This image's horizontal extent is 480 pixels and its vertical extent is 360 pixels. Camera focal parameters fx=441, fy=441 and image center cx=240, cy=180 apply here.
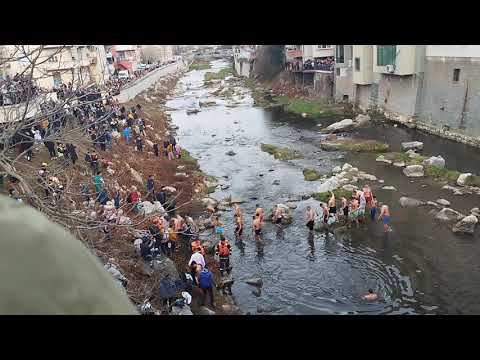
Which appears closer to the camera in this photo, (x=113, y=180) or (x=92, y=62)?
(x=113, y=180)

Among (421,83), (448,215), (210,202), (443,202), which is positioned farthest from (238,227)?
(421,83)

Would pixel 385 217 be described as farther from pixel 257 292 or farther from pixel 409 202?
pixel 257 292

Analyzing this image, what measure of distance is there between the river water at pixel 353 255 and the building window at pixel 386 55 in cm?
706

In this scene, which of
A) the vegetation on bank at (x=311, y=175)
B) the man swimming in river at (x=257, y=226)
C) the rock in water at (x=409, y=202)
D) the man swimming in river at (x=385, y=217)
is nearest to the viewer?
the man swimming in river at (x=385, y=217)

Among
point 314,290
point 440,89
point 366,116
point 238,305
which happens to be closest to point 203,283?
point 238,305

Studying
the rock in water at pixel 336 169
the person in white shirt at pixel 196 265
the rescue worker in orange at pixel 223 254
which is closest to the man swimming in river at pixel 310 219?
the rescue worker in orange at pixel 223 254

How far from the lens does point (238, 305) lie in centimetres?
1189

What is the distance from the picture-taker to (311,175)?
2152 centimetres

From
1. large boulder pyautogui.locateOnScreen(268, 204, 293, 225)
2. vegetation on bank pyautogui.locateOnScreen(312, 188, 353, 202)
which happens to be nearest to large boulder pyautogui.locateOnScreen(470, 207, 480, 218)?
vegetation on bank pyautogui.locateOnScreen(312, 188, 353, 202)

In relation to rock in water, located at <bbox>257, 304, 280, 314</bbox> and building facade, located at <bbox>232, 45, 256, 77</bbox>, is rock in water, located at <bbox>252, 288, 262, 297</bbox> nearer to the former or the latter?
rock in water, located at <bbox>257, 304, 280, 314</bbox>

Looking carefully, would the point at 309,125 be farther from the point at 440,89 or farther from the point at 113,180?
the point at 113,180

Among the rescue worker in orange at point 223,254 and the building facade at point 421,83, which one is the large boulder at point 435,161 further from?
the rescue worker in orange at point 223,254

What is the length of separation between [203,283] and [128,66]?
182 ft

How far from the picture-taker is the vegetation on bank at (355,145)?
2469 cm
